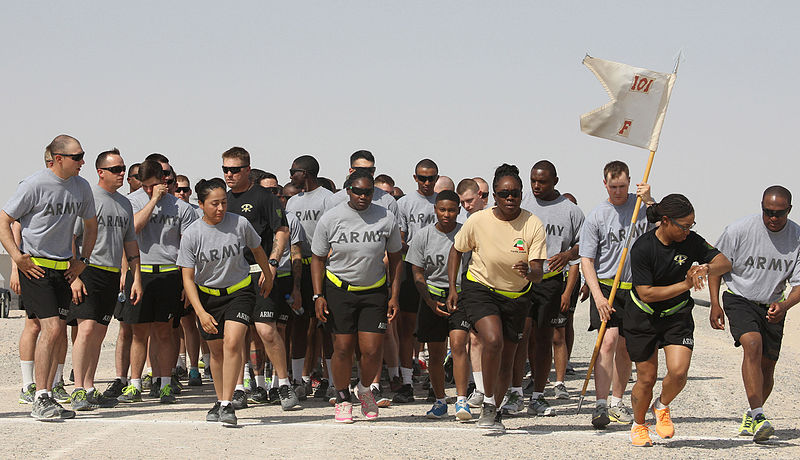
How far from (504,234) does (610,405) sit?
1.98 metres

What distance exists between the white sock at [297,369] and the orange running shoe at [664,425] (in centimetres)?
449

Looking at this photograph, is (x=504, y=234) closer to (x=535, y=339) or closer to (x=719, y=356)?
(x=535, y=339)

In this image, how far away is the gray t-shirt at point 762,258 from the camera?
8.87m

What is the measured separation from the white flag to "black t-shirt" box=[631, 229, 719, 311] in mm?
2085

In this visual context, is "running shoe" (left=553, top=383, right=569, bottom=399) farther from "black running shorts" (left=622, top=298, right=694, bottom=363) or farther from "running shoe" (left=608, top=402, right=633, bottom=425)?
"black running shorts" (left=622, top=298, right=694, bottom=363)

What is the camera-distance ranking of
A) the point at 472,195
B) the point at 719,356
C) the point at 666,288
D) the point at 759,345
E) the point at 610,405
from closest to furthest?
the point at 666,288, the point at 759,345, the point at 610,405, the point at 472,195, the point at 719,356

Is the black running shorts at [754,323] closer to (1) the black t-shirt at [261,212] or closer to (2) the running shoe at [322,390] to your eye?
(1) the black t-shirt at [261,212]

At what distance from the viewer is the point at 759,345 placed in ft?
28.7

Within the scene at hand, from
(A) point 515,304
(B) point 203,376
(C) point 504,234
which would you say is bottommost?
(B) point 203,376

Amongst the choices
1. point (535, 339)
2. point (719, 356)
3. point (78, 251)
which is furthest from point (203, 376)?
point (719, 356)

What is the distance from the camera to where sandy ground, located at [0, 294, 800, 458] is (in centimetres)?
772

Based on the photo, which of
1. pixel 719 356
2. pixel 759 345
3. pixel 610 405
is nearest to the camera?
pixel 759 345

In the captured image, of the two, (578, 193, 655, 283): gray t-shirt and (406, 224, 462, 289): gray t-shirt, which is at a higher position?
(578, 193, 655, 283): gray t-shirt

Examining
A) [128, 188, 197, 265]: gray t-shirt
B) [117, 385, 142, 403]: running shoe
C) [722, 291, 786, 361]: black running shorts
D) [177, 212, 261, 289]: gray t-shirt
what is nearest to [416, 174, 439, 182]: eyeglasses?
[128, 188, 197, 265]: gray t-shirt
